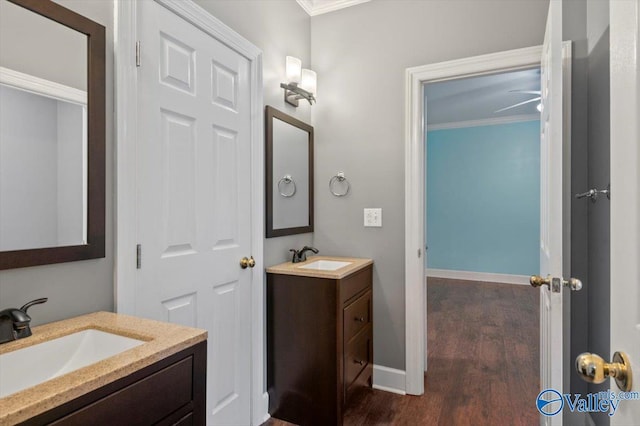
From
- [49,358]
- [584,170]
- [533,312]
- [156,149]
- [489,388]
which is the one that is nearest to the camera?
[49,358]

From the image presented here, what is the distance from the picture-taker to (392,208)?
246 centimetres

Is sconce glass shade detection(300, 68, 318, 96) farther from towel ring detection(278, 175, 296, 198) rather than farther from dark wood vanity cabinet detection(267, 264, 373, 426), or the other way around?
dark wood vanity cabinet detection(267, 264, 373, 426)

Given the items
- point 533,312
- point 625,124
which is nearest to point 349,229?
point 625,124

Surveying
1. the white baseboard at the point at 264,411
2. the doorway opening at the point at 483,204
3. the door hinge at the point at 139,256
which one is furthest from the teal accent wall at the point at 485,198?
the door hinge at the point at 139,256

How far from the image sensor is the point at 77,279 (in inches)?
46.3

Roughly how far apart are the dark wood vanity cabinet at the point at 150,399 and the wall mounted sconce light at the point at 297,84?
5.70ft

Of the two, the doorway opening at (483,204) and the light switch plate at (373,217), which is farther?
the doorway opening at (483,204)

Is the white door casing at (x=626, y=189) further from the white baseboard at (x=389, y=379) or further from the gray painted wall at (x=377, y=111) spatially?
the white baseboard at (x=389, y=379)

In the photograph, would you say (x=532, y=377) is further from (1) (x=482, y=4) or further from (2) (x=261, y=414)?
(1) (x=482, y=4)

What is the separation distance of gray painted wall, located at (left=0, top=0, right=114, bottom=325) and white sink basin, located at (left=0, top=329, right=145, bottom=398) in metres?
0.13

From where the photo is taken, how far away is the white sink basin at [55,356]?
90cm

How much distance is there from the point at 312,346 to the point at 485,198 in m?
4.72

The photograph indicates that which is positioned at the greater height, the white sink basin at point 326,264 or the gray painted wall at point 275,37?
the gray painted wall at point 275,37

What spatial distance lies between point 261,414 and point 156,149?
61.3 inches
